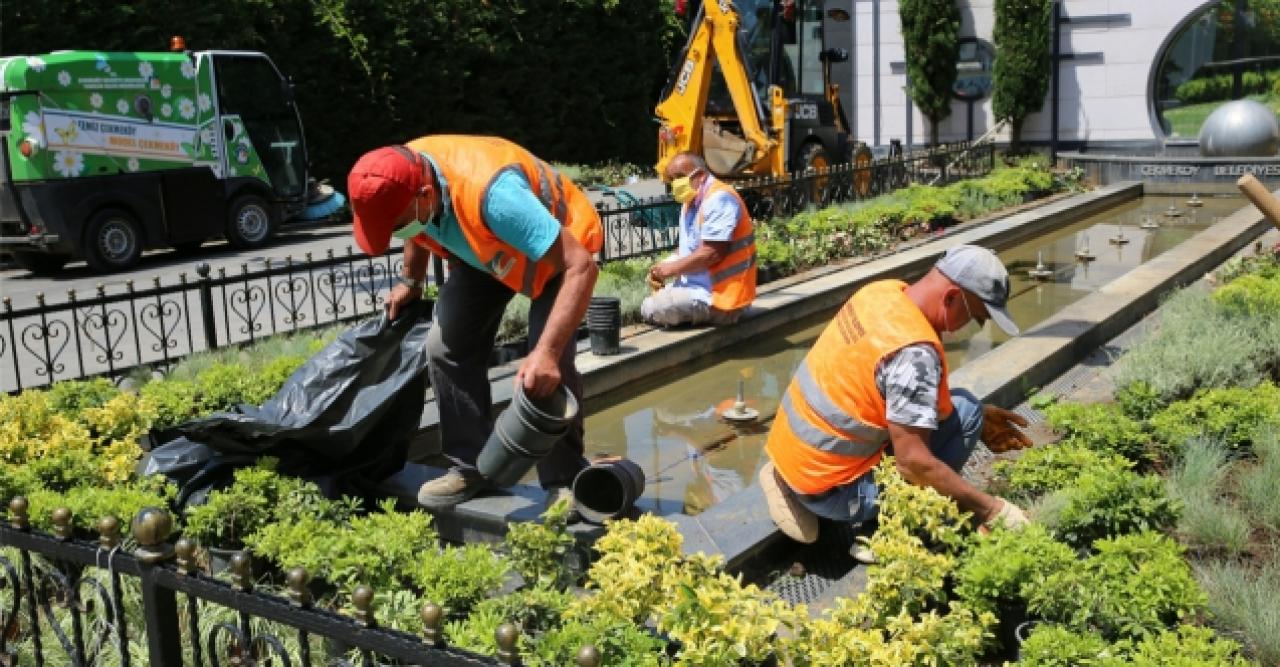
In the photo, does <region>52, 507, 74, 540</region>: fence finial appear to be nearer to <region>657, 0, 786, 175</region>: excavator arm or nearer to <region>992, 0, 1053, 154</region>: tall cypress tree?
<region>657, 0, 786, 175</region>: excavator arm

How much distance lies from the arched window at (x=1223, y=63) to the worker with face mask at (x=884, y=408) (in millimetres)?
25582

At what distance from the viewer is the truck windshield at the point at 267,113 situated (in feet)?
51.6

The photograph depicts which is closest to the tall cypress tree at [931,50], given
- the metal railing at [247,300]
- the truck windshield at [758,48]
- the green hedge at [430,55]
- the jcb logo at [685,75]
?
the green hedge at [430,55]

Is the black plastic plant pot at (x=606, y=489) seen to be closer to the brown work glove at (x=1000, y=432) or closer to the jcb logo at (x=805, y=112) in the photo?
the brown work glove at (x=1000, y=432)

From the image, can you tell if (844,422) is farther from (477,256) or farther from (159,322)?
(159,322)

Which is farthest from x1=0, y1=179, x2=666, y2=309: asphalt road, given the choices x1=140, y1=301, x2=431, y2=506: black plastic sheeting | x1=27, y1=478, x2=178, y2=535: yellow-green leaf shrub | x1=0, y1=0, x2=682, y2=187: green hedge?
x1=27, y1=478, x2=178, y2=535: yellow-green leaf shrub

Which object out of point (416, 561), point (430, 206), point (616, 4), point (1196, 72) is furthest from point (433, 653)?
point (1196, 72)

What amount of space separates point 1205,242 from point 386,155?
10252mm

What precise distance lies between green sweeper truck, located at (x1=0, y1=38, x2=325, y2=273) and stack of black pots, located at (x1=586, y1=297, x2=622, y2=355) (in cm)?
867

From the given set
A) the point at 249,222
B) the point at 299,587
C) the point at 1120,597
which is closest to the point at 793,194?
the point at 249,222

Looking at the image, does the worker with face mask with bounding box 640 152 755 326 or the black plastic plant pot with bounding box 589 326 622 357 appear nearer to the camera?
the black plastic plant pot with bounding box 589 326 622 357

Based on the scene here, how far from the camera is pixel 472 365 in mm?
4652

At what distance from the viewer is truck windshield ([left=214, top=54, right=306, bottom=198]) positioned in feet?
51.6

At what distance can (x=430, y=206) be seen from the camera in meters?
4.08
